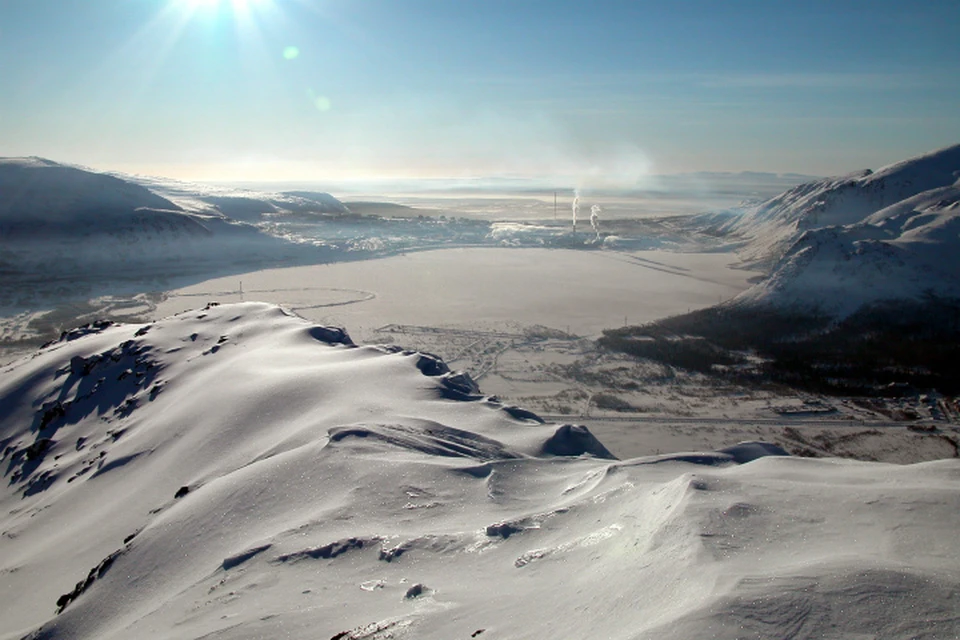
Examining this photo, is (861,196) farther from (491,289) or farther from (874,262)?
(491,289)

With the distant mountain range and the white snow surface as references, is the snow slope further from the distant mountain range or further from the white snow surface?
the white snow surface

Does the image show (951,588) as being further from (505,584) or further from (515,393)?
(515,393)

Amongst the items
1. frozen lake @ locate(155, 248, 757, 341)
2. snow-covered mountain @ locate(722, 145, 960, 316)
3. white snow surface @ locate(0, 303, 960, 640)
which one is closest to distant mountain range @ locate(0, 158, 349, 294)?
frozen lake @ locate(155, 248, 757, 341)

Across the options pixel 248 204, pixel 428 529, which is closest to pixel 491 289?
pixel 428 529

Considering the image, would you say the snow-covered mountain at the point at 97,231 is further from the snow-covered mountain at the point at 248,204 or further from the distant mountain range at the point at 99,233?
the snow-covered mountain at the point at 248,204

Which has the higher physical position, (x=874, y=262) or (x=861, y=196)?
(x=861, y=196)

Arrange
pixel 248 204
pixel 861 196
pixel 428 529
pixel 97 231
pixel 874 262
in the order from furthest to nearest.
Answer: pixel 248 204, pixel 97 231, pixel 861 196, pixel 874 262, pixel 428 529

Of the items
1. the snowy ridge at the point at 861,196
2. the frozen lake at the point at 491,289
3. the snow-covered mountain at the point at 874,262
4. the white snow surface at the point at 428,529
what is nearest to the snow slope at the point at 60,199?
the frozen lake at the point at 491,289

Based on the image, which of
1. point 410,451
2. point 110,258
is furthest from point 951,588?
point 110,258

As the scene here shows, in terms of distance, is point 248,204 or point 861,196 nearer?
point 861,196
